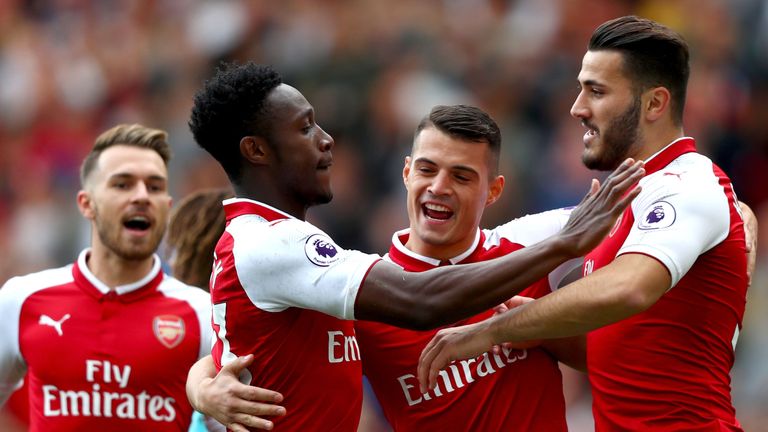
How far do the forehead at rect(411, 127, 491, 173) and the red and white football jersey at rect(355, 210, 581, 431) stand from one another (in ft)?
1.21

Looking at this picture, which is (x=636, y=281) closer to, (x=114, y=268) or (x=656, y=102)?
(x=656, y=102)

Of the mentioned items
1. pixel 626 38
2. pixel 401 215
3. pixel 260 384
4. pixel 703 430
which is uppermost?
pixel 401 215

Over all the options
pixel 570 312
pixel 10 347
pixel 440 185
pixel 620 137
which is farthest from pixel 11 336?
pixel 620 137

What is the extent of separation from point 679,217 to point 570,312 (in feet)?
1.82

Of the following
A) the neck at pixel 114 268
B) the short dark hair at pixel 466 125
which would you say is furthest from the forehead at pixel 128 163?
the short dark hair at pixel 466 125

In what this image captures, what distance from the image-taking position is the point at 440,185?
17.0 feet

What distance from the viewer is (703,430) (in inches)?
183

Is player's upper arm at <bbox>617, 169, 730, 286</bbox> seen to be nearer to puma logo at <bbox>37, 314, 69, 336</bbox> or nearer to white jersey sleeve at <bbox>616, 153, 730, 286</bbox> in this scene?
white jersey sleeve at <bbox>616, 153, 730, 286</bbox>

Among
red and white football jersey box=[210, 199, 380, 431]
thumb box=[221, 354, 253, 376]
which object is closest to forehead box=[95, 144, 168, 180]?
red and white football jersey box=[210, 199, 380, 431]

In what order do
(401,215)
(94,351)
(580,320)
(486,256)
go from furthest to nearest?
(401,215), (94,351), (486,256), (580,320)

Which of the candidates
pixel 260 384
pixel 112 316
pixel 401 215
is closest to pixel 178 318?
pixel 112 316

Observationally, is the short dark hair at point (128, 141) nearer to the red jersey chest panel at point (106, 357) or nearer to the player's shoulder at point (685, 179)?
the red jersey chest panel at point (106, 357)

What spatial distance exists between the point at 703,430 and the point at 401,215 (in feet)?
18.5

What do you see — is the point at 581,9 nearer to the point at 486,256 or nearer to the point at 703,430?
the point at 486,256
